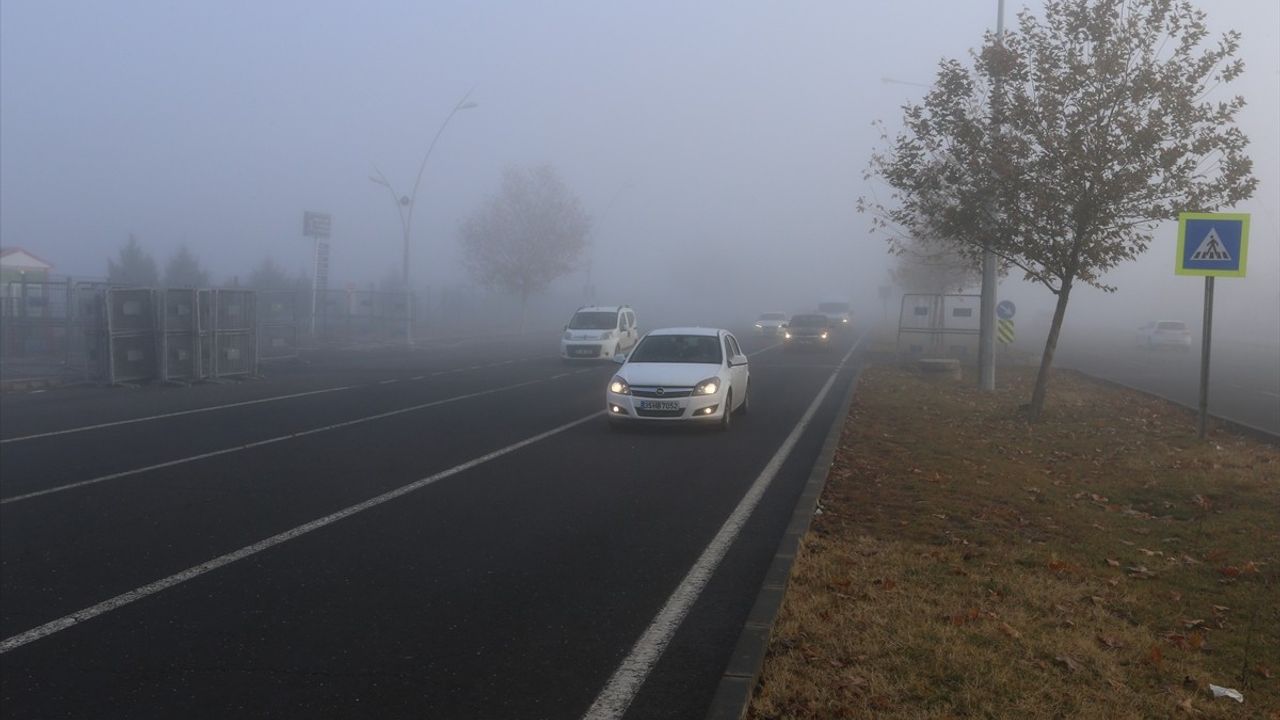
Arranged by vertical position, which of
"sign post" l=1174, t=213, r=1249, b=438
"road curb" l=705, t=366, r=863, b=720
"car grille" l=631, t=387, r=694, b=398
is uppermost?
"sign post" l=1174, t=213, r=1249, b=438

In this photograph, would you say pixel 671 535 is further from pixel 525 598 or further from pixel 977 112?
pixel 977 112

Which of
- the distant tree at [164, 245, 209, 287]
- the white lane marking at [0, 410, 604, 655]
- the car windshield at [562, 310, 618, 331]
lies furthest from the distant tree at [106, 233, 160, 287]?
the white lane marking at [0, 410, 604, 655]

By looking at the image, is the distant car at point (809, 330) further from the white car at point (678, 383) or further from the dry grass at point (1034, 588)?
the dry grass at point (1034, 588)

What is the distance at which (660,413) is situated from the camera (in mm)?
14758

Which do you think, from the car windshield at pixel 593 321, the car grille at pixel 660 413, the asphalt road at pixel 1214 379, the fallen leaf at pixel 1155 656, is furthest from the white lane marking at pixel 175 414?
the asphalt road at pixel 1214 379

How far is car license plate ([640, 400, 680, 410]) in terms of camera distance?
48.1ft

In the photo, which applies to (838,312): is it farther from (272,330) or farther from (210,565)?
(210,565)

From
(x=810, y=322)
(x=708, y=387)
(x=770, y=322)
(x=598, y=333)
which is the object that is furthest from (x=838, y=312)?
(x=708, y=387)

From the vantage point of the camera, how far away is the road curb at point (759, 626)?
455cm

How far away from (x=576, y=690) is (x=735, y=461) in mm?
7581

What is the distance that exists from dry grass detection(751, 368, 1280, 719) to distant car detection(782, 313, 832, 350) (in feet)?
103

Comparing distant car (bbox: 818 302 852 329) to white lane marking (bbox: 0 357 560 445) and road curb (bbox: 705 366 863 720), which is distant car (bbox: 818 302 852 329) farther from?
road curb (bbox: 705 366 863 720)

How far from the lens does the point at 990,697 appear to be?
4738 millimetres

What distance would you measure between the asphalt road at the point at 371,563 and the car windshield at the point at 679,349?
1382 millimetres
